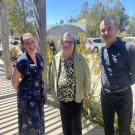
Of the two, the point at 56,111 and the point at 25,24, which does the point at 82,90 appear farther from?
the point at 25,24

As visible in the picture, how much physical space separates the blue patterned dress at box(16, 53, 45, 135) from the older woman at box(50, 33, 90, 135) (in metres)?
0.23

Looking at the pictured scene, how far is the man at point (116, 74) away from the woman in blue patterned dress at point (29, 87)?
0.81m

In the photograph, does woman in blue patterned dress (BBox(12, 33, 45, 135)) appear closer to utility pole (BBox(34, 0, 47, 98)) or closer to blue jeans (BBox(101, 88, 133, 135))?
blue jeans (BBox(101, 88, 133, 135))

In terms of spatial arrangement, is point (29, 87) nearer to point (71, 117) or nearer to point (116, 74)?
point (71, 117)

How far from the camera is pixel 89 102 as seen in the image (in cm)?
648

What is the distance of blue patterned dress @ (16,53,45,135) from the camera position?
4.19 meters

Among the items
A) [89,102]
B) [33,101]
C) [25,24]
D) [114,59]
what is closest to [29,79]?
[33,101]

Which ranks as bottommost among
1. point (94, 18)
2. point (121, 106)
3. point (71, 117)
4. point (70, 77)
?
point (71, 117)

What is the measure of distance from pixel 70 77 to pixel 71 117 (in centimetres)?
57

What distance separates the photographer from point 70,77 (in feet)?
14.4

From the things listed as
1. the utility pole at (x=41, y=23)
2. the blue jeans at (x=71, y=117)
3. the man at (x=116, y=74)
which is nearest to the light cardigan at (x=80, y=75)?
the blue jeans at (x=71, y=117)

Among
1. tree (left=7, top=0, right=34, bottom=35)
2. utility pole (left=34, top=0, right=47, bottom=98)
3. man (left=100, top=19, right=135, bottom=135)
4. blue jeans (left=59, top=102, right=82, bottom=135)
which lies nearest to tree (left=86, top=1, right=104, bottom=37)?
tree (left=7, top=0, right=34, bottom=35)

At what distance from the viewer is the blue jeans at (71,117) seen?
4488mm

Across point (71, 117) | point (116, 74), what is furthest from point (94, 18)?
point (116, 74)
